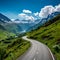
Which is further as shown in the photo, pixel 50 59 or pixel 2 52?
pixel 50 59

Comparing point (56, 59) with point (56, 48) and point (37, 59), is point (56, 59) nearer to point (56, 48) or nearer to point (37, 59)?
point (37, 59)

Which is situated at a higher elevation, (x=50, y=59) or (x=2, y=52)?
(x=2, y=52)

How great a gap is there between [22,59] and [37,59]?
11.3 ft

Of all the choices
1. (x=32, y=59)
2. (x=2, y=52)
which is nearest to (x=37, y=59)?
(x=32, y=59)

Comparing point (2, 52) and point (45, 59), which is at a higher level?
point (2, 52)

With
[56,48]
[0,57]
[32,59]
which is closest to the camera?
[0,57]

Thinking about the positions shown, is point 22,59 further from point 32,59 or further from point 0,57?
point 0,57

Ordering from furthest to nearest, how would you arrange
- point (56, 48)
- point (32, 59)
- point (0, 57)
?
point (56, 48)
point (32, 59)
point (0, 57)

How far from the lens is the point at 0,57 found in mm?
23781

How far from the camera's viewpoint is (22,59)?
39094 millimetres

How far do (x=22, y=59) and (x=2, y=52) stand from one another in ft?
51.3

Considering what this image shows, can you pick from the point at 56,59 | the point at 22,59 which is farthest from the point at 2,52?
the point at 56,59

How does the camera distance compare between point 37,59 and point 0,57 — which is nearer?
point 0,57

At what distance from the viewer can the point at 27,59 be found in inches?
1540
